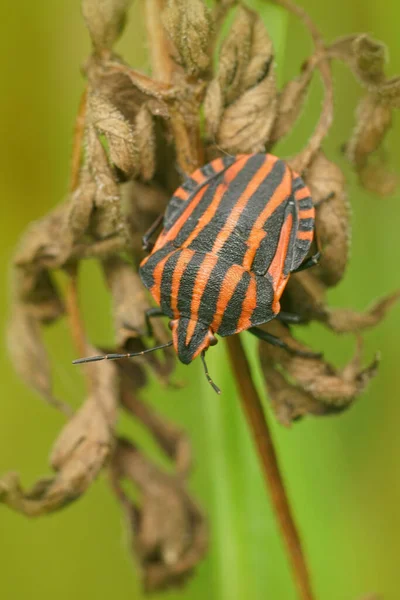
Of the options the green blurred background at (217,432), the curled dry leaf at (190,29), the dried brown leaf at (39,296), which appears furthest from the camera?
the green blurred background at (217,432)

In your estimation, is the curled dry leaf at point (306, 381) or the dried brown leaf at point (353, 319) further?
the dried brown leaf at point (353, 319)

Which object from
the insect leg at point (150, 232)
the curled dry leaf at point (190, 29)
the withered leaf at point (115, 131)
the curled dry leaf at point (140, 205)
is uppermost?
the curled dry leaf at point (190, 29)

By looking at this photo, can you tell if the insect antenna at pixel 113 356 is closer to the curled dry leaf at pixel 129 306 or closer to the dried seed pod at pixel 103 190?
the curled dry leaf at pixel 129 306

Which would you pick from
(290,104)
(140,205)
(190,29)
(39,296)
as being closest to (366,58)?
(290,104)

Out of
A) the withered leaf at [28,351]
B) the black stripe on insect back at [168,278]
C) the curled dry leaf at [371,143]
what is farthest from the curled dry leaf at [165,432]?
the curled dry leaf at [371,143]

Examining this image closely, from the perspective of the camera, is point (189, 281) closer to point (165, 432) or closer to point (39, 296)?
point (39, 296)

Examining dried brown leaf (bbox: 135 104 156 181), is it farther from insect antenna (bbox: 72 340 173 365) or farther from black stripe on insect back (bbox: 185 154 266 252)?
insect antenna (bbox: 72 340 173 365)

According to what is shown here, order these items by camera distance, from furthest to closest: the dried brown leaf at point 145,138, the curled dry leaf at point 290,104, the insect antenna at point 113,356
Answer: the insect antenna at point 113,356 → the curled dry leaf at point 290,104 → the dried brown leaf at point 145,138
